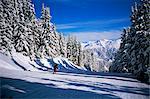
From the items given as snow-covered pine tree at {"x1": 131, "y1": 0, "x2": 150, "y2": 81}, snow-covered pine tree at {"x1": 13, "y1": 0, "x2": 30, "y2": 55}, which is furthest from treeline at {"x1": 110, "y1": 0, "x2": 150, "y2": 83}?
snow-covered pine tree at {"x1": 13, "y1": 0, "x2": 30, "y2": 55}

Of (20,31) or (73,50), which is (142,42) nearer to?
(20,31)

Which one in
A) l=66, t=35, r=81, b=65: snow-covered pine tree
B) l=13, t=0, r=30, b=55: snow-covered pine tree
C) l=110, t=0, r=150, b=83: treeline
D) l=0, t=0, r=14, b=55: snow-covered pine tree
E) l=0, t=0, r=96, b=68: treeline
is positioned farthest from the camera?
l=66, t=35, r=81, b=65: snow-covered pine tree

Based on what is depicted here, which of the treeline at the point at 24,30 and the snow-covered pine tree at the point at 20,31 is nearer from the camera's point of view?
the treeline at the point at 24,30

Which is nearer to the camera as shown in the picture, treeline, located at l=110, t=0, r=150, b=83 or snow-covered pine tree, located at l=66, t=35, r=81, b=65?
treeline, located at l=110, t=0, r=150, b=83

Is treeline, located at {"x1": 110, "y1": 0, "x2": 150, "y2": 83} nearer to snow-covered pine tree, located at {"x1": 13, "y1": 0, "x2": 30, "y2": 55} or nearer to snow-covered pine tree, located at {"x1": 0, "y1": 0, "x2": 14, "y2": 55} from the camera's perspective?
snow-covered pine tree, located at {"x1": 0, "y1": 0, "x2": 14, "y2": 55}

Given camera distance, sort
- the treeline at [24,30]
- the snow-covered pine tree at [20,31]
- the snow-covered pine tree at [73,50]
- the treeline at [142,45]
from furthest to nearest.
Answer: the snow-covered pine tree at [73,50] → the snow-covered pine tree at [20,31] → the treeline at [24,30] → the treeline at [142,45]

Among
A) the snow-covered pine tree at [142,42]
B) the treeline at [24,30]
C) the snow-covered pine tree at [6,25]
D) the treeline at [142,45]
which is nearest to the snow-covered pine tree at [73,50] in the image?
the treeline at [24,30]

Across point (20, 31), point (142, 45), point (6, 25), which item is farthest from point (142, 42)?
point (20, 31)

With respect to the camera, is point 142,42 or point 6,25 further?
point 6,25

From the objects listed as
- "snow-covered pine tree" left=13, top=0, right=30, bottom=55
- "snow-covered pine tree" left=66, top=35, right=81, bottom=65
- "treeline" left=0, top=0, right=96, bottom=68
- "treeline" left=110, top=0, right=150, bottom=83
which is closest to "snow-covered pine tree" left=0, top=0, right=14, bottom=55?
"treeline" left=0, top=0, right=96, bottom=68

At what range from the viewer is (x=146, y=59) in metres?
32.1

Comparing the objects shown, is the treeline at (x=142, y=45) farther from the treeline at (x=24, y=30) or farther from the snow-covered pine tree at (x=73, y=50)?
the snow-covered pine tree at (x=73, y=50)

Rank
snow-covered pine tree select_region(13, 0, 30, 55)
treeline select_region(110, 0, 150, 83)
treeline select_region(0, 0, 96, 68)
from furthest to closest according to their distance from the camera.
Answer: snow-covered pine tree select_region(13, 0, 30, 55)
treeline select_region(0, 0, 96, 68)
treeline select_region(110, 0, 150, 83)

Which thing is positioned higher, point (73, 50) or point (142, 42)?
point (73, 50)
